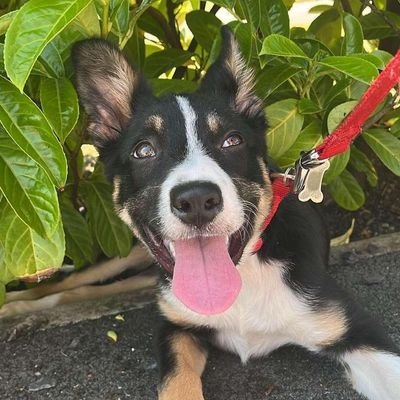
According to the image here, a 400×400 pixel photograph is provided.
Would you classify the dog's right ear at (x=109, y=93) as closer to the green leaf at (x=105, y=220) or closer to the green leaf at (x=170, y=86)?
the green leaf at (x=170, y=86)

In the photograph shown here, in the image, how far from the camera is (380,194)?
5273 mm

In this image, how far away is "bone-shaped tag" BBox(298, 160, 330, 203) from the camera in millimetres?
3035

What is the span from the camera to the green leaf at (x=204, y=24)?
160 inches

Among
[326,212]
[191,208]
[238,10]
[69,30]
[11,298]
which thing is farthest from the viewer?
[326,212]

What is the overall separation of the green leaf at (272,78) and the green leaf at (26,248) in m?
1.19

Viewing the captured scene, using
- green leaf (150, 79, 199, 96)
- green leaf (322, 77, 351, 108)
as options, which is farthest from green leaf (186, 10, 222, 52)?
green leaf (322, 77, 351, 108)

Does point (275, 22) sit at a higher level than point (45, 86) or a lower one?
higher

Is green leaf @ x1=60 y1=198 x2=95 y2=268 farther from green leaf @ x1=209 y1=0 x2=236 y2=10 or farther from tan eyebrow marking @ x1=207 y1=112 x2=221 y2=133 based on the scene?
green leaf @ x1=209 y1=0 x2=236 y2=10

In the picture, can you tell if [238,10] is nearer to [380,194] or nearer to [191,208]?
[191,208]

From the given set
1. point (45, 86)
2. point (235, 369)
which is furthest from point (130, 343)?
point (45, 86)

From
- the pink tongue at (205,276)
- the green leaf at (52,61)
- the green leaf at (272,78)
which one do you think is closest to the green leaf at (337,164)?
the green leaf at (272,78)

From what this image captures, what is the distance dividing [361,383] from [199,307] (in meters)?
0.93

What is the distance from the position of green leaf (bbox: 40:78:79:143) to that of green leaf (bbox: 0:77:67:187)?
183 mm

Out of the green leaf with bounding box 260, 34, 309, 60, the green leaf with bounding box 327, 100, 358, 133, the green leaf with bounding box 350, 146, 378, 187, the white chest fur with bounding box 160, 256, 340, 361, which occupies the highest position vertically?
the green leaf with bounding box 260, 34, 309, 60
